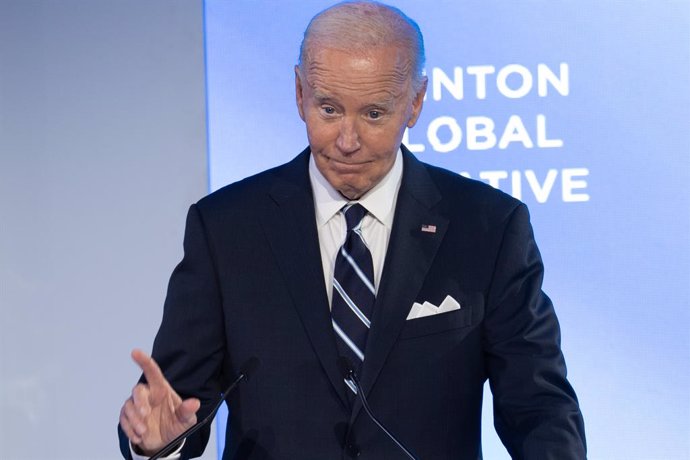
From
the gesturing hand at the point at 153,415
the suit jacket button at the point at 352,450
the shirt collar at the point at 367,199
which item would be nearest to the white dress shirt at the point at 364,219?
the shirt collar at the point at 367,199

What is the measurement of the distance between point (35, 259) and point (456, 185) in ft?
5.54

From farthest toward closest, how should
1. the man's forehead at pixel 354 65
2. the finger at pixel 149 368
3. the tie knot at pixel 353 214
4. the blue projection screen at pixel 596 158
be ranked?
the blue projection screen at pixel 596 158 < the tie knot at pixel 353 214 < the man's forehead at pixel 354 65 < the finger at pixel 149 368

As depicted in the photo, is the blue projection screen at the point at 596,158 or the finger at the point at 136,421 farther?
the blue projection screen at the point at 596,158

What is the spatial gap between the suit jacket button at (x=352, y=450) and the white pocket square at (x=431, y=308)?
0.27 m

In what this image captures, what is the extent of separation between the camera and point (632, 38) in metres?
2.99

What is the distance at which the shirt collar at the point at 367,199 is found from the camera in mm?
2023

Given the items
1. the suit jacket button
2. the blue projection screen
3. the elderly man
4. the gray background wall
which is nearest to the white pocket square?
the elderly man

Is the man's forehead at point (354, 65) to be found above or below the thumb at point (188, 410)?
above

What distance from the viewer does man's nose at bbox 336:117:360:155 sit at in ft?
6.11

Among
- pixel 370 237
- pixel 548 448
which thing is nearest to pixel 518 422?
pixel 548 448

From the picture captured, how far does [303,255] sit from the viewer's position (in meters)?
1.95

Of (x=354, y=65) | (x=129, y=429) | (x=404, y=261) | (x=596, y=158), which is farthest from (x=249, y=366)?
(x=596, y=158)

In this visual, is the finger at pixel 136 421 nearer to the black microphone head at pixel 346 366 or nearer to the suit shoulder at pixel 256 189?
the black microphone head at pixel 346 366

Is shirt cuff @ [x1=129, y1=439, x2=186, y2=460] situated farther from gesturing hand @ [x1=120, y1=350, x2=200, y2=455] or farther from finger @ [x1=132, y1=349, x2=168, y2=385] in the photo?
finger @ [x1=132, y1=349, x2=168, y2=385]
